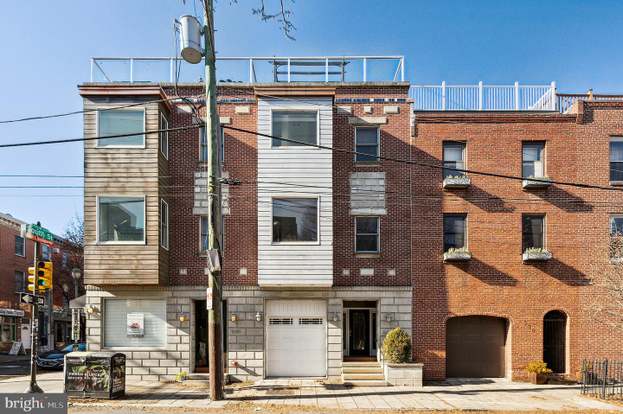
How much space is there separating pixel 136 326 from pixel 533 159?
15653mm

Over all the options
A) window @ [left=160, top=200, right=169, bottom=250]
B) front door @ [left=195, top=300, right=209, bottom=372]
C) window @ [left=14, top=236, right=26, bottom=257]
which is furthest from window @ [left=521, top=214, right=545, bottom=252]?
window @ [left=14, top=236, right=26, bottom=257]

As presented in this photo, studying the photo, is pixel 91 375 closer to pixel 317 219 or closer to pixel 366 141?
pixel 317 219

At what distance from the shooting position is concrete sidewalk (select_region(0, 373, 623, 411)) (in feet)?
41.5

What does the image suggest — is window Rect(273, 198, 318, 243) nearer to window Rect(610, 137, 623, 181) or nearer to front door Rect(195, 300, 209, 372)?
front door Rect(195, 300, 209, 372)

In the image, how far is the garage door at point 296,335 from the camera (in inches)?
656

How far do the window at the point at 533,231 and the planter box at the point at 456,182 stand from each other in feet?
8.38

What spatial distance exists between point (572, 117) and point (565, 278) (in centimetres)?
588

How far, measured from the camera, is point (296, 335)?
16.8 metres

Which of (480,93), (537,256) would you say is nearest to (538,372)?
(537,256)

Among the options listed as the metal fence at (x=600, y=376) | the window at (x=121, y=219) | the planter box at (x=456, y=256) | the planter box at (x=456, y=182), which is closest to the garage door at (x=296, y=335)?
the planter box at (x=456, y=256)

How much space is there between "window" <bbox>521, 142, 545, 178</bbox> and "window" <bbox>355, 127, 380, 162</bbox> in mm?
5485

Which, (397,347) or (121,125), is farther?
(121,125)

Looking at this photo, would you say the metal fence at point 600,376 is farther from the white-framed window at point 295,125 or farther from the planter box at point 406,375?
the white-framed window at point 295,125

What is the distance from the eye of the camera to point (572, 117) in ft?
56.3
